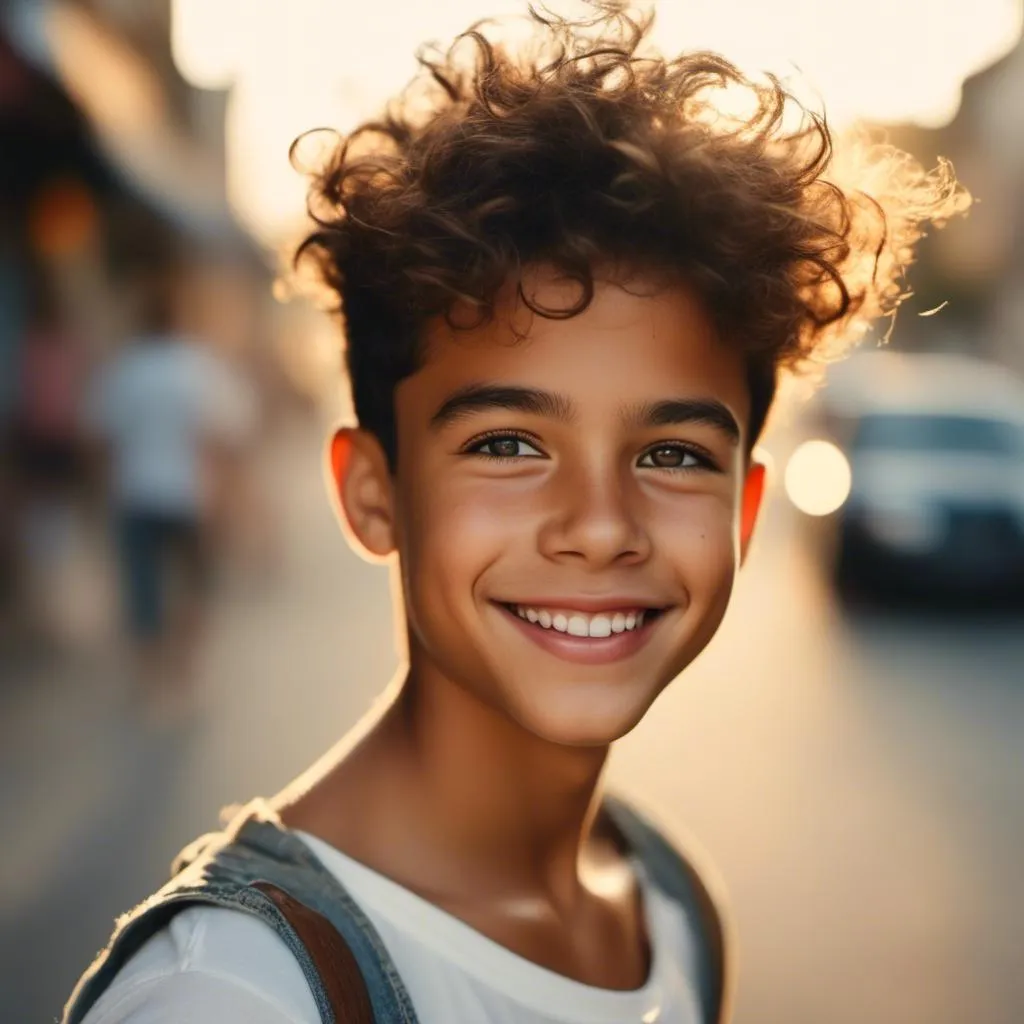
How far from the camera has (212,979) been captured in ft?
4.97

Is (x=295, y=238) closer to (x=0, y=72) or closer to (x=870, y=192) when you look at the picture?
(x=870, y=192)

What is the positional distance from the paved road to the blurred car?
0.69 meters

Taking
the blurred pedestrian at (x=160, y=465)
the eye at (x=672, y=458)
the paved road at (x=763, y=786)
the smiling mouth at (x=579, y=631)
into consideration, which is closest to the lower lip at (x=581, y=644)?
the smiling mouth at (x=579, y=631)

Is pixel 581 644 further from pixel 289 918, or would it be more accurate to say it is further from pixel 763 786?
pixel 763 786

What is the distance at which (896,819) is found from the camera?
23.0ft

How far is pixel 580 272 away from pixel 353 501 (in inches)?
21.5

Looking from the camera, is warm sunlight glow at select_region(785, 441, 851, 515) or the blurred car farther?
warm sunlight glow at select_region(785, 441, 851, 515)

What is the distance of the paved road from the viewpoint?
5277 millimetres

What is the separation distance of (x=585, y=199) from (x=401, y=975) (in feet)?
3.37

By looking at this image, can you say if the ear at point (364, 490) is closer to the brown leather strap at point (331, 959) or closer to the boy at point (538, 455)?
the boy at point (538, 455)

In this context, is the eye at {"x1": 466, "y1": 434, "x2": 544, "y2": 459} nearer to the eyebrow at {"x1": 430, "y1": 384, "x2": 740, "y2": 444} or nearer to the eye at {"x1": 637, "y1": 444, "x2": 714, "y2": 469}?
the eyebrow at {"x1": 430, "y1": 384, "x2": 740, "y2": 444}

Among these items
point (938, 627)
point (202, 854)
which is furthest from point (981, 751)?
point (202, 854)

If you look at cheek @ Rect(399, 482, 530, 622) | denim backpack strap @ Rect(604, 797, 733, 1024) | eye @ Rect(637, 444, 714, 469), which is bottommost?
denim backpack strap @ Rect(604, 797, 733, 1024)

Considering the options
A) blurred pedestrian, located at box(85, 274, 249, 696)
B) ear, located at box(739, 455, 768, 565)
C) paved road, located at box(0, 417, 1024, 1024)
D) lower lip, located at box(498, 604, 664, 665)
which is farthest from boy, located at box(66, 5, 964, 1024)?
blurred pedestrian, located at box(85, 274, 249, 696)
